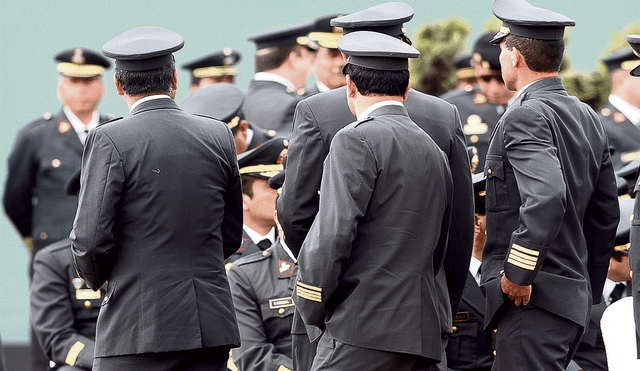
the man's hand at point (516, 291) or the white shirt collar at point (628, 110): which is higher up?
the man's hand at point (516, 291)

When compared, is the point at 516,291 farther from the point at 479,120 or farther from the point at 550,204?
the point at 479,120

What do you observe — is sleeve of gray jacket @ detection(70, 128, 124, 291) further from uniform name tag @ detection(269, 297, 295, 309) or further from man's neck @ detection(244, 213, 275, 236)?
man's neck @ detection(244, 213, 275, 236)

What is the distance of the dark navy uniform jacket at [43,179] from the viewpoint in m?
7.01

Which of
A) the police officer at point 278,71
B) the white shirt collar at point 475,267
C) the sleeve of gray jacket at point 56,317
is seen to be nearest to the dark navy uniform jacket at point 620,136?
the police officer at point 278,71

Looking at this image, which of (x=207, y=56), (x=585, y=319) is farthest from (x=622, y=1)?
(x=585, y=319)

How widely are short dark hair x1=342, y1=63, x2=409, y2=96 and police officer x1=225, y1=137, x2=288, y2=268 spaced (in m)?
1.60

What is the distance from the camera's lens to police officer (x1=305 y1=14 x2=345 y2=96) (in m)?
6.51

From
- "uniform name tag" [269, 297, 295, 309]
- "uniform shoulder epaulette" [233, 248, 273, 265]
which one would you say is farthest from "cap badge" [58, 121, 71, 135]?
"uniform name tag" [269, 297, 295, 309]

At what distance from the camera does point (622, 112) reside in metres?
7.15

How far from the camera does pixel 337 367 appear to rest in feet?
10.4

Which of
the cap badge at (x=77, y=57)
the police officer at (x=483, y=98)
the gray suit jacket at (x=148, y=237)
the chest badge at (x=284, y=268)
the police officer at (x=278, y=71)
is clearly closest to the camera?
the gray suit jacket at (x=148, y=237)

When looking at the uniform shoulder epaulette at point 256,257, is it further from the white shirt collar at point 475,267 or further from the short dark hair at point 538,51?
the short dark hair at point 538,51

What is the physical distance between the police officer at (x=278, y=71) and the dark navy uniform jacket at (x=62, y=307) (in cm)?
187

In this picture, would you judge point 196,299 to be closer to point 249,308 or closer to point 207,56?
point 249,308
